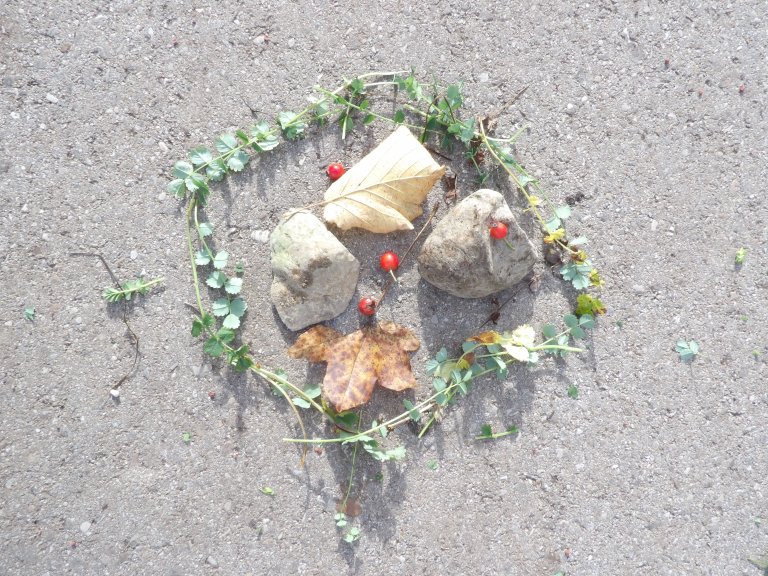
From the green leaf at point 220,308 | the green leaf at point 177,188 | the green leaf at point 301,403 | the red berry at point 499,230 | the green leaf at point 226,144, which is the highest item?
the green leaf at point 226,144

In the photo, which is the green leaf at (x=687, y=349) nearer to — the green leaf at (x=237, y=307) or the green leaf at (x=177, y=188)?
the green leaf at (x=237, y=307)

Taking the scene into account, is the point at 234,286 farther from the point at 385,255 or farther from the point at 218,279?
the point at 385,255

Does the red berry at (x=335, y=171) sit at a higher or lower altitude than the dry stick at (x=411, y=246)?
higher

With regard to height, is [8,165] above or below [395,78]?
below

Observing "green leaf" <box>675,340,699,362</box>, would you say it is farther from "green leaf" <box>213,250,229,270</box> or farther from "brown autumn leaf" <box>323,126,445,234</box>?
"green leaf" <box>213,250,229,270</box>

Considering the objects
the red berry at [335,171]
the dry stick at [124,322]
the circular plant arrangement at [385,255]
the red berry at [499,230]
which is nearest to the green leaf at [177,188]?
the circular plant arrangement at [385,255]

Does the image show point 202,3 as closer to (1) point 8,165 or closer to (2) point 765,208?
(1) point 8,165

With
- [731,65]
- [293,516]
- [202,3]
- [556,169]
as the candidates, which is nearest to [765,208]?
[731,65]

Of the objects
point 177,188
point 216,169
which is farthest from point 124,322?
point 216,169
